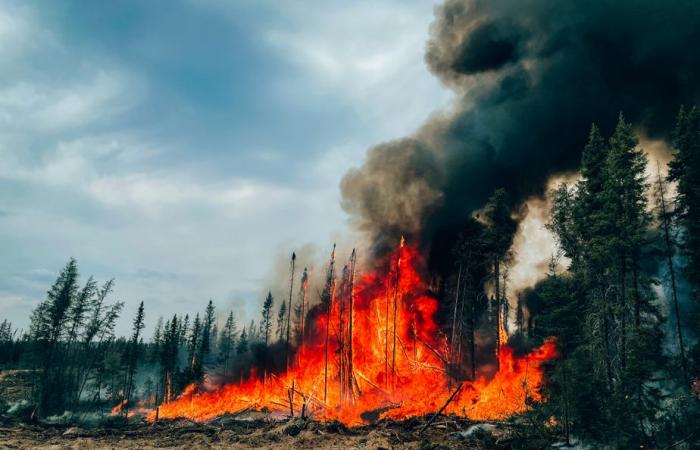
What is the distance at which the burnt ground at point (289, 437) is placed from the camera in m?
21.5

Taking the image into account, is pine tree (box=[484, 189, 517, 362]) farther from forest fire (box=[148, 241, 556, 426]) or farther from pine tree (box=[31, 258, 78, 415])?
pine tree (box=[31, 258, 78, 415])

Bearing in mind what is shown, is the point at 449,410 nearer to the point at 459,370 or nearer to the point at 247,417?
the point at 459,370

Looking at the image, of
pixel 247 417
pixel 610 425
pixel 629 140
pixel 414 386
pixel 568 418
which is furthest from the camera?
pixel 414 386

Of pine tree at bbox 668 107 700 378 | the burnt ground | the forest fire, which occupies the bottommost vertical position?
the burnt ground

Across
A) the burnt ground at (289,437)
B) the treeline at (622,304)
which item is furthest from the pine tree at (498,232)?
the burnt ground at (289,437)

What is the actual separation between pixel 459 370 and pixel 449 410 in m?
9.67

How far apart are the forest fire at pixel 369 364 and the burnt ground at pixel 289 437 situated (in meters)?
6.33

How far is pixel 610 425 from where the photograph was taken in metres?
17.0

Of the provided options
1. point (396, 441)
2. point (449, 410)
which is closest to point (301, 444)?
point (396, 441)

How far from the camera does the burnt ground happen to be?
21484 mm

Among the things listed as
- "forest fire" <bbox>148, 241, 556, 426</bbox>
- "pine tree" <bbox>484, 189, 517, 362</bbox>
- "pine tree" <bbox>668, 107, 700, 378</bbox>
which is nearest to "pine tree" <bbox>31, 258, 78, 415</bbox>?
"forest fire" <bbox>148, 241, 556, 426</bbox>

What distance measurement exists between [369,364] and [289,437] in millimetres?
16345

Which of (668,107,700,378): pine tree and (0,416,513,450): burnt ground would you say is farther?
(668,107,700,378): pine tree

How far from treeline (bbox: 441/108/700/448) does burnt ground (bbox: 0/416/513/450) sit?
3.93 metres
